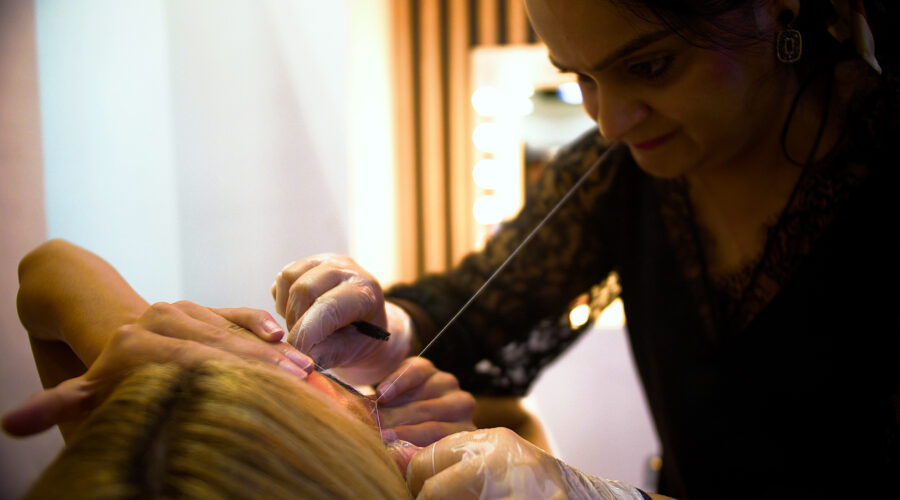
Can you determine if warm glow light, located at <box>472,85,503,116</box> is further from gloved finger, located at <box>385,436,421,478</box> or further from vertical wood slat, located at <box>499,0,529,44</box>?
gloved finger, located at <box>385,436,421,478</box>

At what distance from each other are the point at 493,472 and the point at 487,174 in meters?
1.14

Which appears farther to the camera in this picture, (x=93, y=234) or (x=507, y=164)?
(x=507, y=164)

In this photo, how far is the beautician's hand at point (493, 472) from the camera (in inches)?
16.3

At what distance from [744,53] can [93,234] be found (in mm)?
698

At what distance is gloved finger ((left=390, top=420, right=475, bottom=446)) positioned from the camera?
0.55 m

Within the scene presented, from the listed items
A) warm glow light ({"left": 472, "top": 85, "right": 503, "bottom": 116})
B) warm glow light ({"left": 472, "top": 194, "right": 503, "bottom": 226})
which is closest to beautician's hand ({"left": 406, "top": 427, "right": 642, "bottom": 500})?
warm glow light ({"left": 472, "top": 194, "right": 503, "bottom": 226})

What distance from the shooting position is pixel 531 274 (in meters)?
0.98

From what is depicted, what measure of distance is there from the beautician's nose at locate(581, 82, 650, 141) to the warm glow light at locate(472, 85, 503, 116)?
2.76 ft

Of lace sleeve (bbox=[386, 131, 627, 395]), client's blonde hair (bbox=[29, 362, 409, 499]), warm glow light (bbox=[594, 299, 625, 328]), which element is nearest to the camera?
client's blonde hair (bbox=[29, 362, 409, 499])

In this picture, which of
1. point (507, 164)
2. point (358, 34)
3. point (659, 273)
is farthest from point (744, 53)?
point (507, 164)

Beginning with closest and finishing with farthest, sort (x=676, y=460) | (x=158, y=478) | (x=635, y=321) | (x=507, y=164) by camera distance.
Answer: (x=158, y=478)
(x=676, y=460)
(x=635, y=321)
(x=507, y=164)

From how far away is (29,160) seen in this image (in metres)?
0.52

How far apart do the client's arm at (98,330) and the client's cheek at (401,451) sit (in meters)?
0.10

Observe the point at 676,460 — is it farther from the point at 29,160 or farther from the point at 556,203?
the point at 29,160
